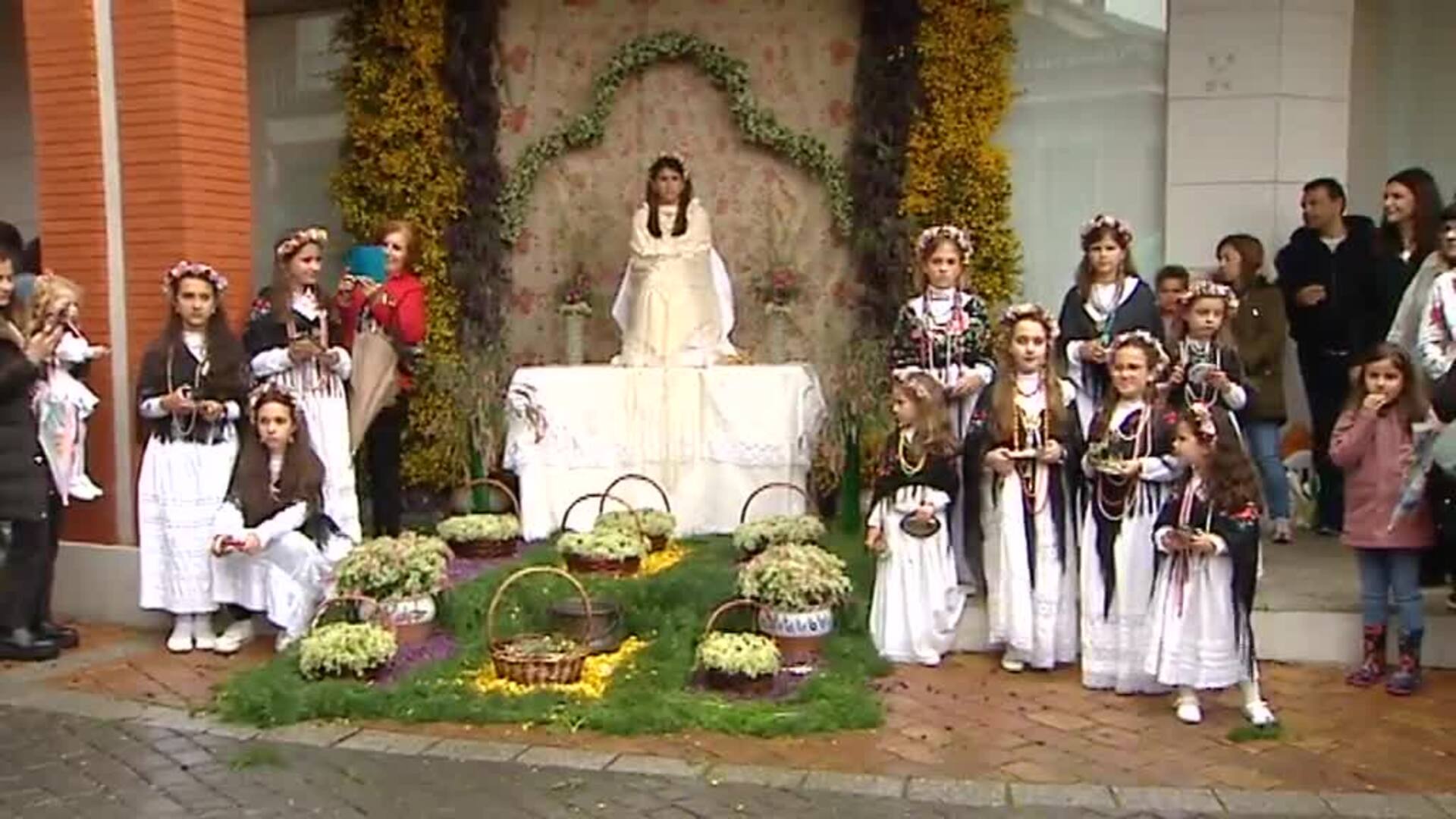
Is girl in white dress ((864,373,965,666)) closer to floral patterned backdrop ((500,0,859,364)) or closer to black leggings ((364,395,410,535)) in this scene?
black leggings ((364,395,410,535))

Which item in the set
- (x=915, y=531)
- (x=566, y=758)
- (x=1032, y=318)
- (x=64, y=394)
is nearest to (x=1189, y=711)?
(x=915, y=531)

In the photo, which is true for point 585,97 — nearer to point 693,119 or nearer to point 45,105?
point 693,119

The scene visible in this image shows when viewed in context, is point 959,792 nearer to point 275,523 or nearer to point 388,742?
point 388,742

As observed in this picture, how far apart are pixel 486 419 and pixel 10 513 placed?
2.93 m

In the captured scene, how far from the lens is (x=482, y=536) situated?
26.0ft

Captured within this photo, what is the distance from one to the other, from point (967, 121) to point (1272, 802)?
17.9ft

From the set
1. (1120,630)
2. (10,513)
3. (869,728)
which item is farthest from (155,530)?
(1120,630)

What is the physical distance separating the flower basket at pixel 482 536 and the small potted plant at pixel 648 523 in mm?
512

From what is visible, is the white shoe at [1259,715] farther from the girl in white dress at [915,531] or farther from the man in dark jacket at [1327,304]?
the man in dark jacket at [1327,304]

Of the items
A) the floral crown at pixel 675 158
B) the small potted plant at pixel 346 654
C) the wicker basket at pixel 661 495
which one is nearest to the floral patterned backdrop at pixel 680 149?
the floral crown at pixel 675 158

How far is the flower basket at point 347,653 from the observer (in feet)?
20.2

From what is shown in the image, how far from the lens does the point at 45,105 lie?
752 cm

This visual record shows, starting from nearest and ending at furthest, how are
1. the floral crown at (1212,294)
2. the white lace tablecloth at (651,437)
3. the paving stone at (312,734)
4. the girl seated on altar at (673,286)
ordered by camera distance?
the paving stone at (312,734) < the floral crown at (1212,294) < the white lace tablecloth at (651,437) < the girl seated on altar at (673,286)

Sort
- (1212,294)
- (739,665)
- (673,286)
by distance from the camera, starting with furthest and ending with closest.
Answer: (673,286)
(1212,294)
(739,665)
